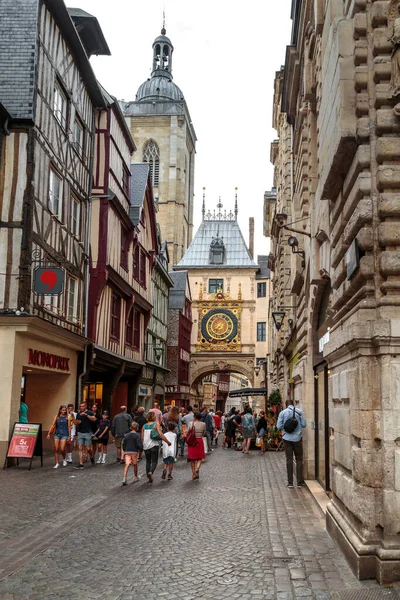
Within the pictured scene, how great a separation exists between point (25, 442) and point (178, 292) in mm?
29673

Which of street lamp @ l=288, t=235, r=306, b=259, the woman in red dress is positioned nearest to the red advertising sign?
the woman in red dress

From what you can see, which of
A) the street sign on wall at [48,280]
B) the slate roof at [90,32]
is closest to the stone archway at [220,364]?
the slate roof at [90,32]

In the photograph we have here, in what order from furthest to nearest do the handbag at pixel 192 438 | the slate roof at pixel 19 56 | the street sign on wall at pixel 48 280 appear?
1. the slate roof at pixel 19 56
2. the street sign on wall at pixel 48 280
3. the handbag at pixel 192 438

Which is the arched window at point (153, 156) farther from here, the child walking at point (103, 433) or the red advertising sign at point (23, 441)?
the red advertising sign at point (23, 441)

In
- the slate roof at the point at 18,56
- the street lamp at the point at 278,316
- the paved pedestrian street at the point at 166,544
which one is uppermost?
the slate roof at the point at 18,56

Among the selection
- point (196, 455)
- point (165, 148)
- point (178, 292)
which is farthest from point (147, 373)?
point (165, 148)

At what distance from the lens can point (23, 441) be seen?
14.1 m

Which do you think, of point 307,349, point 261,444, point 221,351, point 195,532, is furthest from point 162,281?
point 195,532

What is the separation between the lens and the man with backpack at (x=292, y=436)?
11.8 metres

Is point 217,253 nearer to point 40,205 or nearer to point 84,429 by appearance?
point 40,205

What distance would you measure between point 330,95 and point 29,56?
34.7 feet

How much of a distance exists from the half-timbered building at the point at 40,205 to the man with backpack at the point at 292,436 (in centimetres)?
578

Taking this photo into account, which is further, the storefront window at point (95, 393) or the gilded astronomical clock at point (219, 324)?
the gilded astronomical clock at point (219, 324)

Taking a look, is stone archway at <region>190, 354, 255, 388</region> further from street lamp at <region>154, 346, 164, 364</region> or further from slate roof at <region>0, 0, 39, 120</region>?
slate roof at <region>0, 0, 39, 120</region>
